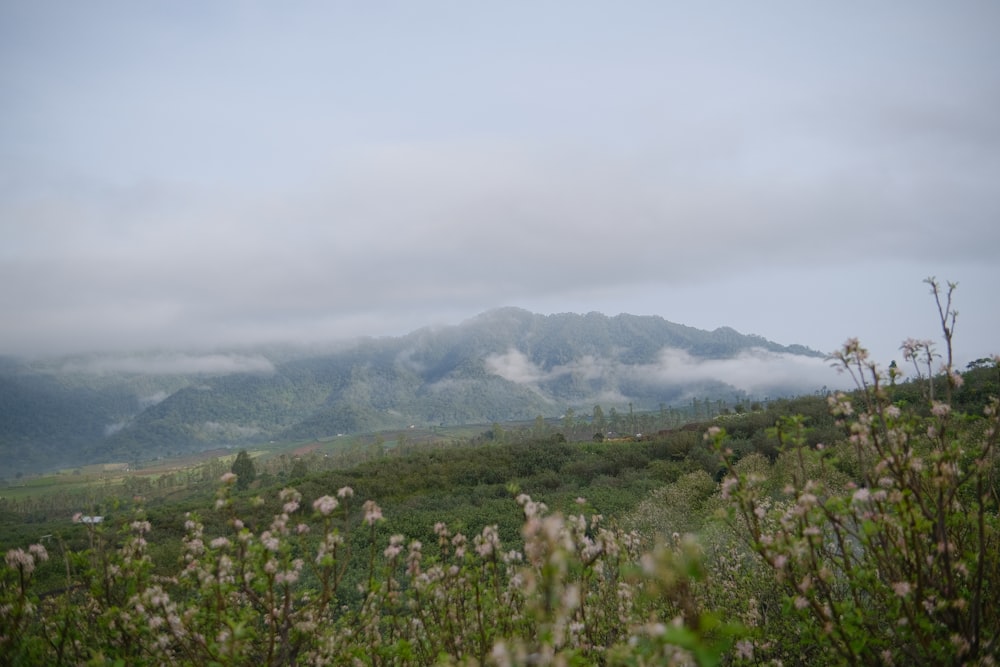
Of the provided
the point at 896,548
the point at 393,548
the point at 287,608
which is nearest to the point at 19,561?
the point at 287,608

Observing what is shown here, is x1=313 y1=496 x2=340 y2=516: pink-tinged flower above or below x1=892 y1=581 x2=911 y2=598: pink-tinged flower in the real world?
above

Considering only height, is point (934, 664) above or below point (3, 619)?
below

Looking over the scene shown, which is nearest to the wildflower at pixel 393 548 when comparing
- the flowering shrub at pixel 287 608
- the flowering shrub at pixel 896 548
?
the flowering shrub at pixel 287 608

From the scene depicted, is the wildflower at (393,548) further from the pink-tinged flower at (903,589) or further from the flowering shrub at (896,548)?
the pink-tinged flower at (903,589)

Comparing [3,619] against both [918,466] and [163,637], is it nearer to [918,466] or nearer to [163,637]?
[163,637]

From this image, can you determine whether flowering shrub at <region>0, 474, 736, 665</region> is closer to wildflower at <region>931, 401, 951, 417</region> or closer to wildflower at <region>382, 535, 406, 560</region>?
wildflower at <region>382, 535, 406, 560</region>

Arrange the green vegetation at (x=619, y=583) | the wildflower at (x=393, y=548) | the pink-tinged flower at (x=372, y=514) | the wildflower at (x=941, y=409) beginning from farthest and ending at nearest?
the wildflower at (x=393, y=548) → the pink-tinged flower at (x=372, y=514) → the wildflower at (x=941, y=409) → the green vegetation at (x=619, y=583)

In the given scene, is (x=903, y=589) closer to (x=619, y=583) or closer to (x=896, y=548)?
(x=896, y=548)

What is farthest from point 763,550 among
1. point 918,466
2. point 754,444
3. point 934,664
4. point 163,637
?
point 754,444

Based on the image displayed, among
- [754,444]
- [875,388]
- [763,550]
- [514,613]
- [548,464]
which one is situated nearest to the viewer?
[763,550]

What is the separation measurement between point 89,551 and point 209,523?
113 ft

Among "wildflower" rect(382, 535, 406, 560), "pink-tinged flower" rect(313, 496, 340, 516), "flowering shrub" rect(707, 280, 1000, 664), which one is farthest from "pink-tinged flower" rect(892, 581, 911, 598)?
"pink-tinged flower" rect(313, 496, 340, 516)

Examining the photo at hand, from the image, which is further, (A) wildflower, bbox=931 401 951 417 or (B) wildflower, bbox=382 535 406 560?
(B) wildflower, bbox=382 535 406 560

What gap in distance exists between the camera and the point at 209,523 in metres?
34.0
